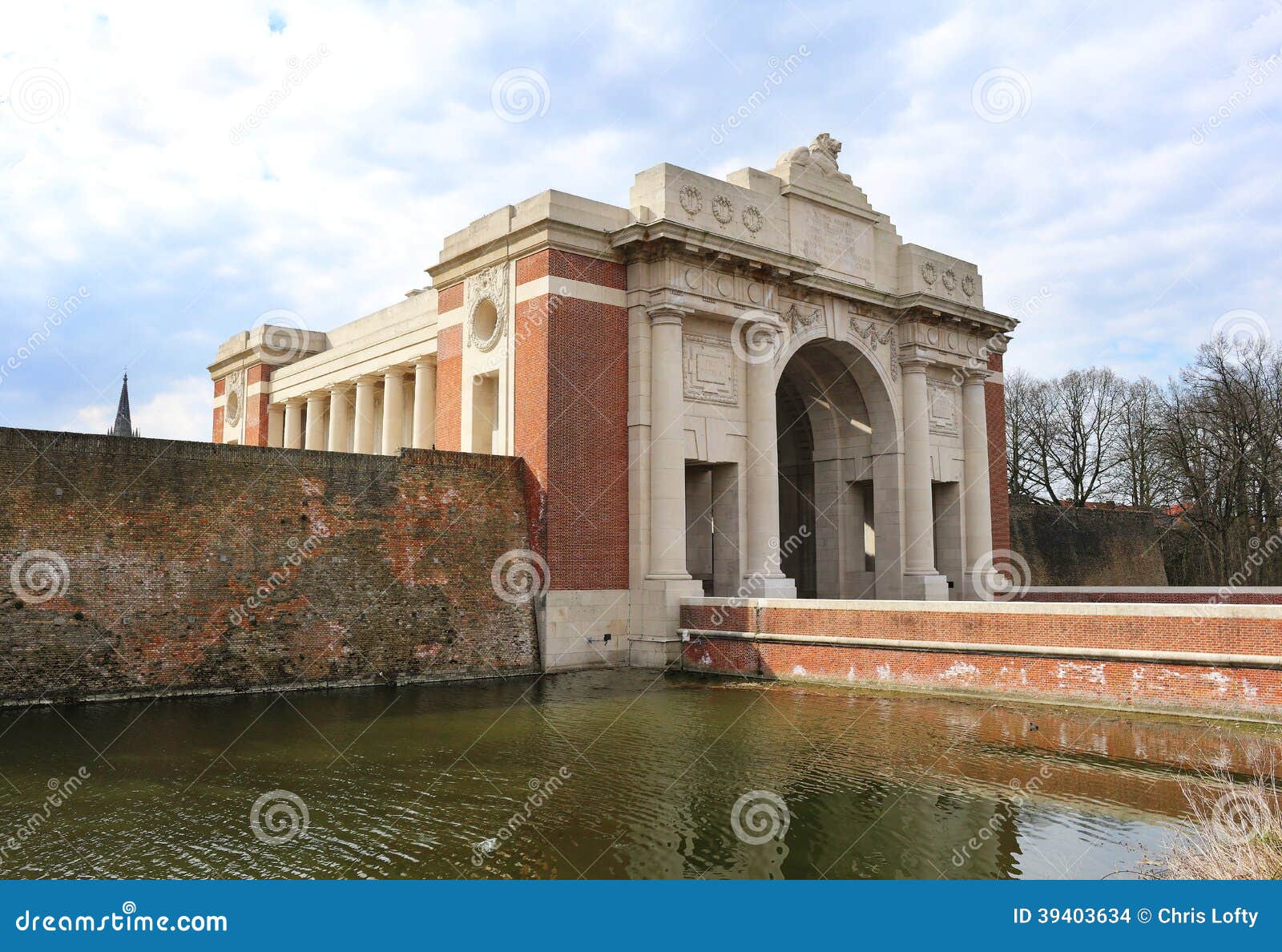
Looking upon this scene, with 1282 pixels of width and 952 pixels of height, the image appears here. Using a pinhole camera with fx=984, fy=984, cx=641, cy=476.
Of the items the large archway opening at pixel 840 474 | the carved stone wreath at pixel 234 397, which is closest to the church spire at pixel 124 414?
the carved stone wreath at pixel 234 397

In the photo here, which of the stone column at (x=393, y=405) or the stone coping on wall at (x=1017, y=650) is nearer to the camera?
the stone coping on wall at (x=1017, y=650)

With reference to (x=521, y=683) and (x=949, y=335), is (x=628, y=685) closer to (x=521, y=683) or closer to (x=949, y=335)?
(x=521, y=683)

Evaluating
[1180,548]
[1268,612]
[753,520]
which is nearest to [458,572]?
[753,520]

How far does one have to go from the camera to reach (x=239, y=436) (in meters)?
40.3

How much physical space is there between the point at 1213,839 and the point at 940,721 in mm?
8404

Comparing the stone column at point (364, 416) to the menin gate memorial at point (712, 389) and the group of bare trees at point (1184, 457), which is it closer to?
the menin gate memorial at point (712, 389)

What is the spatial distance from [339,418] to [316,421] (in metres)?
3.00

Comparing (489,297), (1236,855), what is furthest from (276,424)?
(1236,855)

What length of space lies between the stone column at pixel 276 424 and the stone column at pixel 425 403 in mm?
12381

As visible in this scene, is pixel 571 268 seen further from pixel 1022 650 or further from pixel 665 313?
pixel 1022 650

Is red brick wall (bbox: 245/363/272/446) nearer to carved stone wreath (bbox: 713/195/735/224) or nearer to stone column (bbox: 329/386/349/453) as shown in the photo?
stone column (bbox: 329/386/349/453)

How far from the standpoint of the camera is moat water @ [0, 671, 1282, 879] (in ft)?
25.5

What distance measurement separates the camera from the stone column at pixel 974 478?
30219mm

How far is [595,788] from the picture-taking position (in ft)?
33.2
